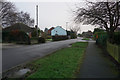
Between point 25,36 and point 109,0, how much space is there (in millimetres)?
16166

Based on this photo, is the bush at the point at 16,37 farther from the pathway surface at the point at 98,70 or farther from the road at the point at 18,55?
the pathway surface at the point at 98,70

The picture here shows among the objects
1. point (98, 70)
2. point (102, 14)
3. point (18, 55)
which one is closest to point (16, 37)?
point (18, 55)

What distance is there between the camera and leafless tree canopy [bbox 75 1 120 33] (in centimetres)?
995

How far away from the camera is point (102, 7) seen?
1032 cm

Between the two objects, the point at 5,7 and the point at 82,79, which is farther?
the point at 5,7

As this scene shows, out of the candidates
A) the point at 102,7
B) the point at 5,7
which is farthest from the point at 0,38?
the point at 102,7

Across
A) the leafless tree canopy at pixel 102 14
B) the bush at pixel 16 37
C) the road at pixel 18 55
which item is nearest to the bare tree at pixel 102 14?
the leafless tree canopy at pixel 102 14

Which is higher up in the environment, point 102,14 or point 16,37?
point 102,14

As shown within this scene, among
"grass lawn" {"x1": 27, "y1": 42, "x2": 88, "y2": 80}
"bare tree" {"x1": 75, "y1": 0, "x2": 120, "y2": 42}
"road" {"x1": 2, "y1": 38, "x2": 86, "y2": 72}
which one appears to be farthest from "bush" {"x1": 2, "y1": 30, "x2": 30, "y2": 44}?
"grass lawn" {"x1": 27, "y1": 42, "x2": 88, "y2": 80}

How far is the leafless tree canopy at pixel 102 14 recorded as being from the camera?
32.6 ft

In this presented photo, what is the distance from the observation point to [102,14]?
1066cm

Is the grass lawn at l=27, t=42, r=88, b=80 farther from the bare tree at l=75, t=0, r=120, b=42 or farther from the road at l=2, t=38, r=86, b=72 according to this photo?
the bare tree at l=75, t=0, r=120, b=42

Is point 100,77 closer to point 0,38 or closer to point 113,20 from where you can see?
point 113,20

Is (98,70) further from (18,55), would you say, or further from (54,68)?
(18,55)
